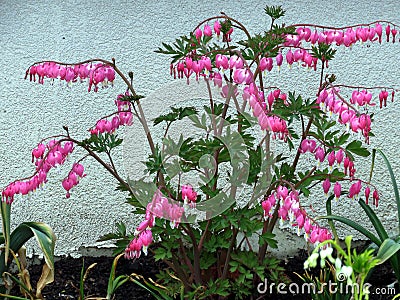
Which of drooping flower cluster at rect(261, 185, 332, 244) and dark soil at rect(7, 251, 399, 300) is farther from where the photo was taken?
dark soil at rect(7, 251, 399, 300)

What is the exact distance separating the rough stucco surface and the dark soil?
15cm

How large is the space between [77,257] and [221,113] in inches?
43.5

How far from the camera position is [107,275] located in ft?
9.13

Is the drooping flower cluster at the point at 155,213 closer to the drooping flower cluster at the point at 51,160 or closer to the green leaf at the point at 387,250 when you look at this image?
the drooping flower cluster at the point at 51,160

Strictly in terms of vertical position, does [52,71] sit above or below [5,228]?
above

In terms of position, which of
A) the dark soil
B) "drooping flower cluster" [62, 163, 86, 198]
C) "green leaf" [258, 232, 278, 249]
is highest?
"drooping flower cluster" [62, 163, 86, 198]

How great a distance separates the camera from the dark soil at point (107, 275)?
8.61ft

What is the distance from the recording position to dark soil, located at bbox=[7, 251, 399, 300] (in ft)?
8.61

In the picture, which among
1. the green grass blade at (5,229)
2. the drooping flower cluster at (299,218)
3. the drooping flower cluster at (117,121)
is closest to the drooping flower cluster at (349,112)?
the drooping flower cluster at (299,218)

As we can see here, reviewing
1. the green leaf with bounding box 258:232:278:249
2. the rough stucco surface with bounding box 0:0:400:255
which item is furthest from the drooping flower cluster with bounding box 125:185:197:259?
the rough stucco surface with bounding box 0:0:400:255

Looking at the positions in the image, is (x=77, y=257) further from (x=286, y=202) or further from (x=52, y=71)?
(x=286, y=202)

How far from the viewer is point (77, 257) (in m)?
2.99

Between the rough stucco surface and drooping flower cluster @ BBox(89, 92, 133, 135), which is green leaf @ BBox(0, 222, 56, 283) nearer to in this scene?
drooping flower cluster @ BBox(89, 92, 133, 135)

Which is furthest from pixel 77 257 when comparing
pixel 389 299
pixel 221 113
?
pixel 389 299
